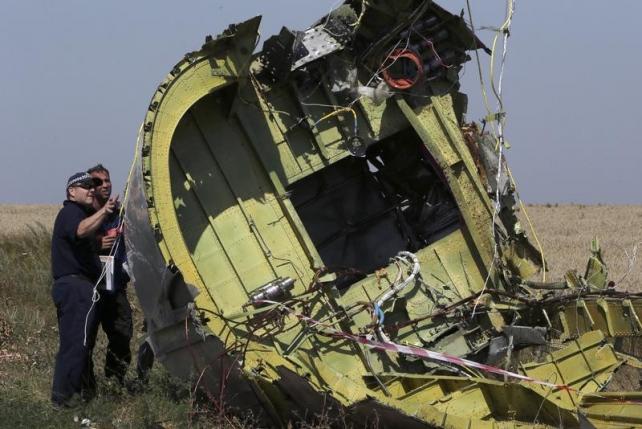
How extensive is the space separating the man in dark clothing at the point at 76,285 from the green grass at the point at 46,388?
19 cm

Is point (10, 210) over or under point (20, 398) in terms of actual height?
over

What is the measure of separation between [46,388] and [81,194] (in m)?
1.69

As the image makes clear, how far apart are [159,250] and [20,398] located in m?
1.90

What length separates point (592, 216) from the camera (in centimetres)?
3266

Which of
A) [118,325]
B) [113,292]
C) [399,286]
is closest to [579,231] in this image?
[399,286]

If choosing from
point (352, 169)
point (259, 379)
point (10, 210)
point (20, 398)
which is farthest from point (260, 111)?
point (10, 210)

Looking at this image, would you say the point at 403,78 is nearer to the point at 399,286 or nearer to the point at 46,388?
the point at 399,286

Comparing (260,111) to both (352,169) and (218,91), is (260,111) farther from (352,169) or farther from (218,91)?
(352,169)

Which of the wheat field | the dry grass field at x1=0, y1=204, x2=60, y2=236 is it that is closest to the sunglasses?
the wheat field

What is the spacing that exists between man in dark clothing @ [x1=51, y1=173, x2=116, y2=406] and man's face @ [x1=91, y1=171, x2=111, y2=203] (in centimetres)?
14

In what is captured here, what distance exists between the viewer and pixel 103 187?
7531 mm

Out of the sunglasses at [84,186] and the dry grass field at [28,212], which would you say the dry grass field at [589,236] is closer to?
the sunglasses at [84,186]

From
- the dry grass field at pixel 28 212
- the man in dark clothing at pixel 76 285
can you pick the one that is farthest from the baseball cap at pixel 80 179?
the dry grass field at pixel 28 212

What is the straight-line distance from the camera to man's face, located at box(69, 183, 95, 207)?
23.7 ft
